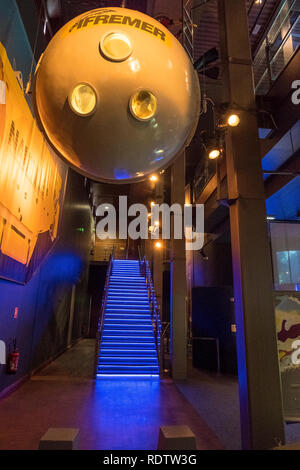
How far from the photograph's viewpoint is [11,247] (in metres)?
4.18

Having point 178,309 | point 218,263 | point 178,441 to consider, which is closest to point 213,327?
point 178,309

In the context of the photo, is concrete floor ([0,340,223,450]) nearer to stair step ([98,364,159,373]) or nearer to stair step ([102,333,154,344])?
stair step ([98,364,159,373])

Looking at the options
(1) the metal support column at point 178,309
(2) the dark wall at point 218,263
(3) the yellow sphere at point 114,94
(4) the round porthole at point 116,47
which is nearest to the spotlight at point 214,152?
(1) the metal support column at point 178,309

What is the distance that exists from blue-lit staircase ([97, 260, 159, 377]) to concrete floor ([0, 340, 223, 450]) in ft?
1.48

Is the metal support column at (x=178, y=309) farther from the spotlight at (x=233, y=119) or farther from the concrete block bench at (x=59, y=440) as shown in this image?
the concrete block bench at (x=59, y=440)

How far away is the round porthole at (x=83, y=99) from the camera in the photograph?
734mm

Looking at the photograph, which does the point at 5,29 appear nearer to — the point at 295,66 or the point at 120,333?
the point at 295,66

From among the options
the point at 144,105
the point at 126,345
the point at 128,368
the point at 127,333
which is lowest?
the point at 128,368

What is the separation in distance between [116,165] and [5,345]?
196 inches

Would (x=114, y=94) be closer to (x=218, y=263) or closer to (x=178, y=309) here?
(x=178, y=309)

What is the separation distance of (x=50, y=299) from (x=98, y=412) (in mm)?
4006

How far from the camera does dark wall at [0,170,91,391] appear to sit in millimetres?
4953

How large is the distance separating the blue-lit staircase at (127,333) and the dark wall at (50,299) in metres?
1.51

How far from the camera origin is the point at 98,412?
420cm
